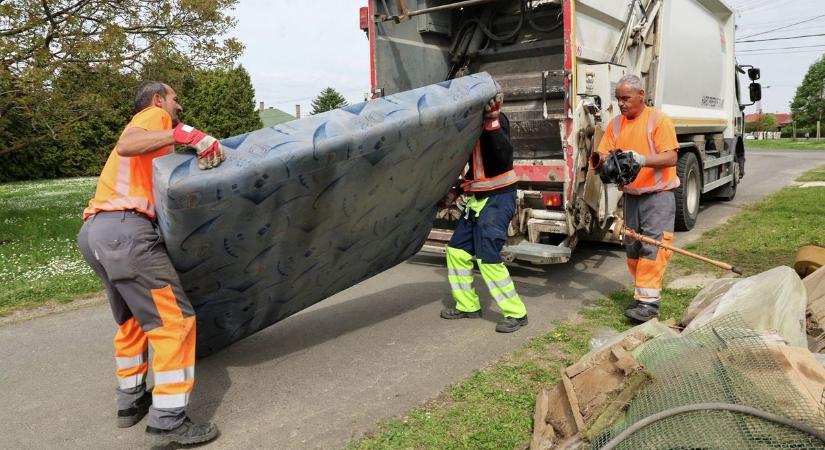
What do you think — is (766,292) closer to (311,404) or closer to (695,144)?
(311,404)

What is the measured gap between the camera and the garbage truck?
517cm

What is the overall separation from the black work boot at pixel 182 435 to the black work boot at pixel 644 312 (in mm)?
2782

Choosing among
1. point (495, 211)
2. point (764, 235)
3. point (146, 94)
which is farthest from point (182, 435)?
Result: point (764, 235)

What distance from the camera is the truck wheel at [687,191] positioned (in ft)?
24.5

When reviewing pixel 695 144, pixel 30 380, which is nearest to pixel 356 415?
pixel 30 380

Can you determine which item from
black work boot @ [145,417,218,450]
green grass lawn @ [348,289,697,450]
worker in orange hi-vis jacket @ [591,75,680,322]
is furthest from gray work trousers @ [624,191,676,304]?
black work boot @ [145,417,218,450]

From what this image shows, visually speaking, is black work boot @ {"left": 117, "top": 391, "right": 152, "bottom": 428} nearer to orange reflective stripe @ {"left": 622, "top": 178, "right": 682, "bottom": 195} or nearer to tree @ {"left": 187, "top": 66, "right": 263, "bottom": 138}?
orange reflective stripe @ {"left": 622, "top": 178, "right": 682, "bottom": 195}

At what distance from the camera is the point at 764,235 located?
694cm

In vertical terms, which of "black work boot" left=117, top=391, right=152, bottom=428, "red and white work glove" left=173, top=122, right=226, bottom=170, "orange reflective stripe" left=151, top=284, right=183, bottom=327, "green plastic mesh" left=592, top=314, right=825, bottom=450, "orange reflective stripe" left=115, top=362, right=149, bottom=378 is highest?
"red and white work glove" left=173, top=122, right=226, bottom=170

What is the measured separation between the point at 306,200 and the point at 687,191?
6.09 m

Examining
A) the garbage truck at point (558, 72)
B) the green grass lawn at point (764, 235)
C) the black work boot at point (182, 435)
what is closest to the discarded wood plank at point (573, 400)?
the black work boot at point (182, 435)

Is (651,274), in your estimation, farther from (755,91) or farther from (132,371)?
(755,91)

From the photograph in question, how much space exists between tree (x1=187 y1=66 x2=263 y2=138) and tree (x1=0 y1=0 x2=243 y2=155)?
54.4ft

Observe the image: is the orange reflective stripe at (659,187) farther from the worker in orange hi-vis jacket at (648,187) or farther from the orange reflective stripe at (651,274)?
the orange reflective stripe at (651,274)
